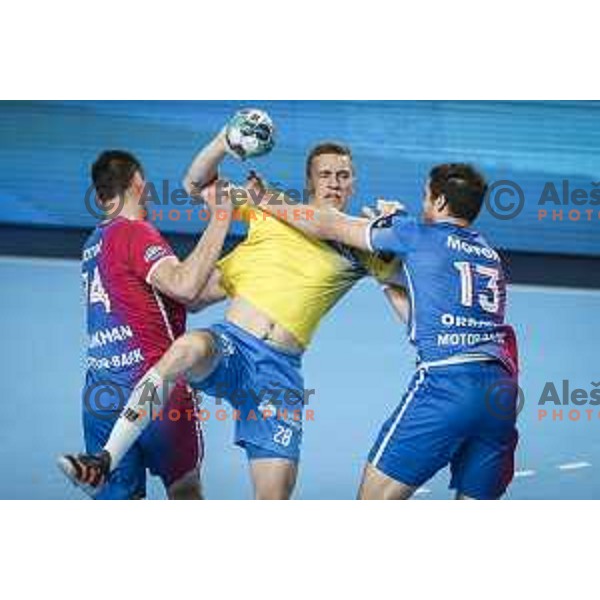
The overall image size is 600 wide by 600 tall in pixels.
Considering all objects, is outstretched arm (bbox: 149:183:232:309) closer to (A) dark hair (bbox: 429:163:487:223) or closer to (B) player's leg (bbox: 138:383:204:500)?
(B) player's leg (bbox: 138:383:204:500)

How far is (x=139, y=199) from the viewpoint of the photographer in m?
6.78

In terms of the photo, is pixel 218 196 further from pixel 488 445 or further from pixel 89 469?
pixel 488 445

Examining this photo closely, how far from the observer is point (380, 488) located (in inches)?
257

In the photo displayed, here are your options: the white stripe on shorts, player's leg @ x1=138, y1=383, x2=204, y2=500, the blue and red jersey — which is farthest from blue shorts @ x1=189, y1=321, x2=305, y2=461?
the white stripe on shorts

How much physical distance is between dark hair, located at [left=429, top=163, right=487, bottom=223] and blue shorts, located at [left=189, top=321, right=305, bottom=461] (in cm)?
89

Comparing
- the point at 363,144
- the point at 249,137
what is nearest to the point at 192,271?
the point at 249,137

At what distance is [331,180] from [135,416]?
1253 millimetres

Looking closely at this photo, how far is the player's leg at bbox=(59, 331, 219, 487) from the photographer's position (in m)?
6.37
